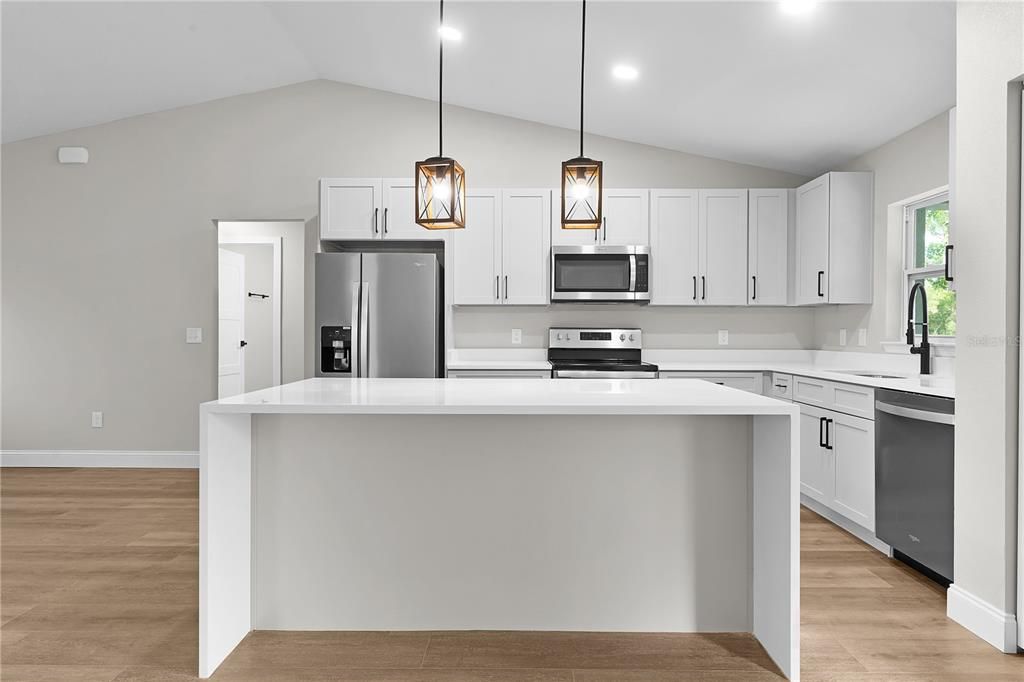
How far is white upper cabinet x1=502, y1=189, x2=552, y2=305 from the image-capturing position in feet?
15.8

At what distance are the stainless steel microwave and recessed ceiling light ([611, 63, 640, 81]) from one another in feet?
3.86

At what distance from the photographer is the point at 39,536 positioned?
3.52 metres

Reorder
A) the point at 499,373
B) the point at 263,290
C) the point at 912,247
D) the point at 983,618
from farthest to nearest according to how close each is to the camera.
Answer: the point at 263,290, the point at 499,373, the point at 912,247, the point at 983,618

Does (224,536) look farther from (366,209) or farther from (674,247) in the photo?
(674,247)

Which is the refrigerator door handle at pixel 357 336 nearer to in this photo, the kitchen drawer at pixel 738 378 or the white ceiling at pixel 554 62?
the white ceiling at pixel 554 62

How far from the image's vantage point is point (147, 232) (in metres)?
5.28

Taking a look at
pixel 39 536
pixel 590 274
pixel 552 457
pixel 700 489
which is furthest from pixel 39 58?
pixel 700 489

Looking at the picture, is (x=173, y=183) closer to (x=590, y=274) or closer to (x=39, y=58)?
(x=39, y=58)

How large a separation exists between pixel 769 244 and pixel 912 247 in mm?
975

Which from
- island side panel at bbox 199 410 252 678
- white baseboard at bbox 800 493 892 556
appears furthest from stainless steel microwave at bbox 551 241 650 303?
island side panel at bbox 199 410 252 678

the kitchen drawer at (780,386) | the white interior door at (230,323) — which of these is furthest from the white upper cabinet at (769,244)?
the white interior door at (230,323)

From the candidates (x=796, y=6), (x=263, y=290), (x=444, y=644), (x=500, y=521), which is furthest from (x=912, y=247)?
(x=263, y=290)

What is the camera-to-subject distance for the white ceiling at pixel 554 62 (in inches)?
126

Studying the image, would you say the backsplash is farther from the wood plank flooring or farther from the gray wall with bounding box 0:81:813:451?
the wood plank flooring
